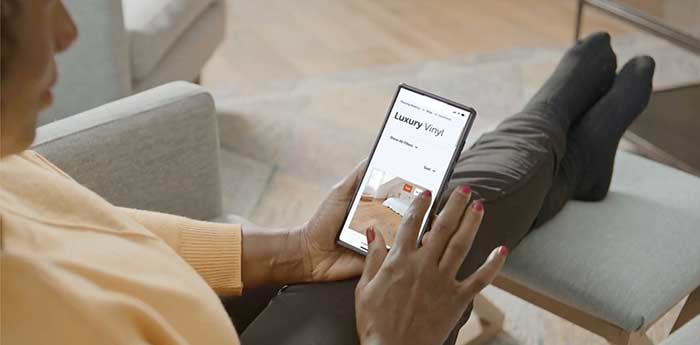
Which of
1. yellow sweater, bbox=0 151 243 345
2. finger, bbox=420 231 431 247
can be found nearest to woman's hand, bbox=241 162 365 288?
finger, bbox=420 231 431 247

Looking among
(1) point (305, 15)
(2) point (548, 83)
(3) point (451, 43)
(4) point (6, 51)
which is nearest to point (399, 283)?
(4) point (6, 51)

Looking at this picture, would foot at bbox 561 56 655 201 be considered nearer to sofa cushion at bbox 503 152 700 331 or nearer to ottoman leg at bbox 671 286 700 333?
sofa cushion at bbox 503 152 700 331

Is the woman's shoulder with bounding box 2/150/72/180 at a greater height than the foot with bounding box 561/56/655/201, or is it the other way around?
the woman's shoulder with bounding box 2/150/72/180

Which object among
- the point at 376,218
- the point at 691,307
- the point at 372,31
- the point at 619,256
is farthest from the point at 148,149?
the point at 372,31

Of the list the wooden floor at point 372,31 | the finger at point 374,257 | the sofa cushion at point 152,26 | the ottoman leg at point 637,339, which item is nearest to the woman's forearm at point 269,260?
the finger at point 374,257

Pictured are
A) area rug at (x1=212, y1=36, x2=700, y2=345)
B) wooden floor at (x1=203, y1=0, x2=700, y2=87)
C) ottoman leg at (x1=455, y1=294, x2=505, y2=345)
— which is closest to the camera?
ottoman leg at (x1=455, y1=294, x2=505, y2=345)

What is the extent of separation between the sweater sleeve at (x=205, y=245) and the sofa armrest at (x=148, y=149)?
0.16m

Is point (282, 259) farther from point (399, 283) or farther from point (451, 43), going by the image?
point (451, 43)

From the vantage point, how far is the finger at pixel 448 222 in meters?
1.01

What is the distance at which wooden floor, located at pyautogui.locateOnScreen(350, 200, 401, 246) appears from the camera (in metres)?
1.16

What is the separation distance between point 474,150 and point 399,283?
0.42 meters

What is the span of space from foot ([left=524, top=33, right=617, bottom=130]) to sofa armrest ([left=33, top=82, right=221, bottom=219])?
1.75 ft

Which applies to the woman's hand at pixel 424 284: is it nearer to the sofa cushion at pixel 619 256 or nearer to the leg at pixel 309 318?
the leg at pixel 309 318

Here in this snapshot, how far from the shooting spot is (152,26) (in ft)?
6.33
